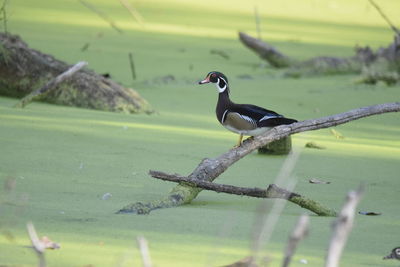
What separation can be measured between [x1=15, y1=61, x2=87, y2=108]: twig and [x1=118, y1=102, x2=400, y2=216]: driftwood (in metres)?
2.07

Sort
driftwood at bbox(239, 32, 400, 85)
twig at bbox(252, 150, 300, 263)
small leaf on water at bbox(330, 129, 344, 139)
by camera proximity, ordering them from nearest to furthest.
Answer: twig at bbox(252, 150, 300, 263) < small leaf on water at bbox(330, 129, 344, 139) < driftwood at bbox(239, 32, 400, 85)

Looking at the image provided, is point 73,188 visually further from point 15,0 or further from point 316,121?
point 15,0

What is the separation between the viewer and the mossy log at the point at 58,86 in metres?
6.07

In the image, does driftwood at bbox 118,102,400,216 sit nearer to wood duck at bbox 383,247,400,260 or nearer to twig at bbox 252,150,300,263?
twig at bbox 252,150,300,263

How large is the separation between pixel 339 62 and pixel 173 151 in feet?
12.2

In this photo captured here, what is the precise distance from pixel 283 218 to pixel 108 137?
1874 mm

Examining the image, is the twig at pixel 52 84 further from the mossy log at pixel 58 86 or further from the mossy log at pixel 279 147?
the mossy log at pixel 279 147

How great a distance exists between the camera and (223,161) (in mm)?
3783

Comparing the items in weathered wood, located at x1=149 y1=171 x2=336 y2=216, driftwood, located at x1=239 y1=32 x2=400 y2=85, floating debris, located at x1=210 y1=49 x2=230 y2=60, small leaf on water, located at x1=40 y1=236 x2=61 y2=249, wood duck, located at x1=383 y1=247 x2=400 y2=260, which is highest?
driftwood, located at x1=239 y1=32 x2=400 y2=85

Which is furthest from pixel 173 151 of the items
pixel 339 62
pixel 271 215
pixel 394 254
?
pixel 339 62

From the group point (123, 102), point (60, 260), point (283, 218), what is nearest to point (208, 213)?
point (283, 218)

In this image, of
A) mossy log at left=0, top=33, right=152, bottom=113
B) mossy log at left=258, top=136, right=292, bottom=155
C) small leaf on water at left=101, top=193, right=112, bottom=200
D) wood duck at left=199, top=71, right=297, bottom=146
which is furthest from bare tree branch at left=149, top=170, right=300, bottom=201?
mossy log at left=0, top=33, right=152, bottom=113

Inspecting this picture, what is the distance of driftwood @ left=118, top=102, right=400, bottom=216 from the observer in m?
3.54

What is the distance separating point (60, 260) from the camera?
2.73 metres
